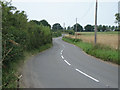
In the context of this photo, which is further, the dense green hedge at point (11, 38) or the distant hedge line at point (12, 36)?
the distant hedge line at point (12, 36)

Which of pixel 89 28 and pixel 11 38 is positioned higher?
pixel 89 28

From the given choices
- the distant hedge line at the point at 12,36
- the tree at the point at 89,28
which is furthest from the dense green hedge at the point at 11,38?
the tree at the point at 89,28

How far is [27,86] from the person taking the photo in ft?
19.4

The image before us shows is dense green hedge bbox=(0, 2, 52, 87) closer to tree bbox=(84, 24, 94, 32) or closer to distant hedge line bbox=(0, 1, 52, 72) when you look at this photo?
distant hedge line bbox=(0, 1, 52, 72)

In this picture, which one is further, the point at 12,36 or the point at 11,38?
the point at 12,36

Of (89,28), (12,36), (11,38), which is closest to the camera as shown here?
(11,38)

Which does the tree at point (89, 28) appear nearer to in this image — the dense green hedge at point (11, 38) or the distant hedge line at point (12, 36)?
the distant hedge line at point (12, 36)

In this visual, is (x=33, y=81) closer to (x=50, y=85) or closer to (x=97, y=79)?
(x=50, y=85)

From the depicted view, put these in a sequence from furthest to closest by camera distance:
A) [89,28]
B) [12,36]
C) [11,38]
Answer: [89,28]
[12,36]
[11,38]

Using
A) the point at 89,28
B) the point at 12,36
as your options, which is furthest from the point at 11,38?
the point at 89,28

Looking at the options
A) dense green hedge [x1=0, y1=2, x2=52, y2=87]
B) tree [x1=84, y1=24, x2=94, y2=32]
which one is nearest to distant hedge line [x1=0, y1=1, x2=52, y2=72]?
dense green hedge [x1=0, y1=2, x2=52, y2=87]

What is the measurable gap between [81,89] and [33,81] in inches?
91.0

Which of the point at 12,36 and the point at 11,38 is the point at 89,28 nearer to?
the point at 12,36

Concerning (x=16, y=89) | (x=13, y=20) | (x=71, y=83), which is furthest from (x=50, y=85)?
(x=13, y=20)
